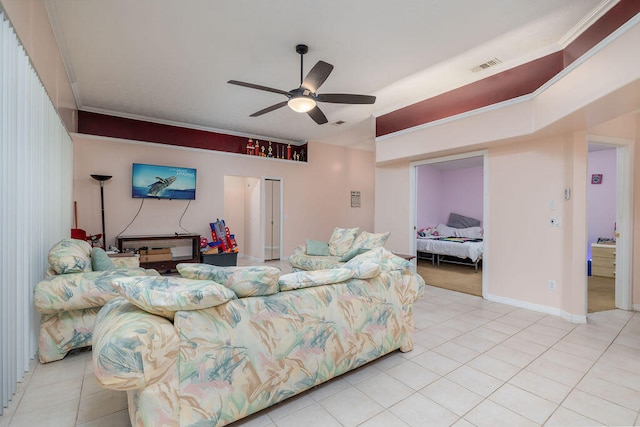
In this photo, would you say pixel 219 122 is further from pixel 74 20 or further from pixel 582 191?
pixel 582 191

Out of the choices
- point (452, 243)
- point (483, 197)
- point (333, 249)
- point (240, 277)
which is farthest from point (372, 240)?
point (240, 277)

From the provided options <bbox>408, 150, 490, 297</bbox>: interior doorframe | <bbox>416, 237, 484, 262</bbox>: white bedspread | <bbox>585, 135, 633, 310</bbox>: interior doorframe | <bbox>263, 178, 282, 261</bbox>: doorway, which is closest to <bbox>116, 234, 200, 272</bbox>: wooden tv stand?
<bbox>263, 178, 282, 261</bbox>: doorway

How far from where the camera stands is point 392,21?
2754mm

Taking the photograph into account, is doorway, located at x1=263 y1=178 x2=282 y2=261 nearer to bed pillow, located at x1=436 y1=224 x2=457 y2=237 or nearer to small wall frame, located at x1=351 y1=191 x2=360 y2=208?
small wall frame, located at x1=351 y1=191 x2=360 y2=208

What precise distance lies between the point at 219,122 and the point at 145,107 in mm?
1261

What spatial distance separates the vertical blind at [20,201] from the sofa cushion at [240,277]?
117 cm

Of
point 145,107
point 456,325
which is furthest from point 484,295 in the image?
point 145,107

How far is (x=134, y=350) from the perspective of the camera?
4.09 ft

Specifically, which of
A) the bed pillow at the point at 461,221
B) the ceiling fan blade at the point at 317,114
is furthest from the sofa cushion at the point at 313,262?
the bed pillow at the point at 461,221

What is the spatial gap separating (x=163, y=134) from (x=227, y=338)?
533 centimetres

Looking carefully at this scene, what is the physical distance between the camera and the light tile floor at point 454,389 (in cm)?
172

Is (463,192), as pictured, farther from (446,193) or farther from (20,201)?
(20,201)

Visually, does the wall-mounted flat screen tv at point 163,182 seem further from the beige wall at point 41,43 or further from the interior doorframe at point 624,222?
the interior doorframe at point 624,222

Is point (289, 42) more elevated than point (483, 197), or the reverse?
point (289, 42)
